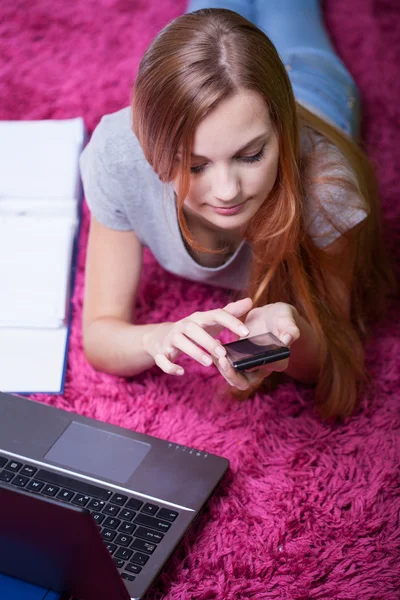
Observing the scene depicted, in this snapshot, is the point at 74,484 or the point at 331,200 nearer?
the point at 74,484

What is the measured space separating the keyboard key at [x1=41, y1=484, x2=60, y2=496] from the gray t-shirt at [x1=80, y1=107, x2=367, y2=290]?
16.1 inches

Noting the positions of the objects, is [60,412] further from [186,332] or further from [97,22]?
[97,22]

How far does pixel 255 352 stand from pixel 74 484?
0.29 meters

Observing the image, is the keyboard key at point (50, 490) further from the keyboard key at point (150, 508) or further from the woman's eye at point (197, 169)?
the woman's eye at point (197, 169)

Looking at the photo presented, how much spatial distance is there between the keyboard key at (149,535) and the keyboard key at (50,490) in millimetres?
119

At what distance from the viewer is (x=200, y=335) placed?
37.2 inches

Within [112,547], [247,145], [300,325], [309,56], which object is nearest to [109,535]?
[112,547]

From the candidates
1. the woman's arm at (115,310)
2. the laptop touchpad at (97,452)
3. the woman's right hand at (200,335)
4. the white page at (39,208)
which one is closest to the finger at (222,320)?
the woman's right hand at (200,335)

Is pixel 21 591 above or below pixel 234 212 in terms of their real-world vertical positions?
below

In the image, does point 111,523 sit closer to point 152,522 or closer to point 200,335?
point 152,522

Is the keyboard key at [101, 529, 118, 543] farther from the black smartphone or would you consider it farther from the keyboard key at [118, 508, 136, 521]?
the black smartphone

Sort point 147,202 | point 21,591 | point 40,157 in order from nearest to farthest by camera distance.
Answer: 1. point 21,591
2. point 147,202
3. point 40,157

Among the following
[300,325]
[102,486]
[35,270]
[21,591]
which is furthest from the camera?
[35,270]

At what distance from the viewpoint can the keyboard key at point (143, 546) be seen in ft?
3.06
